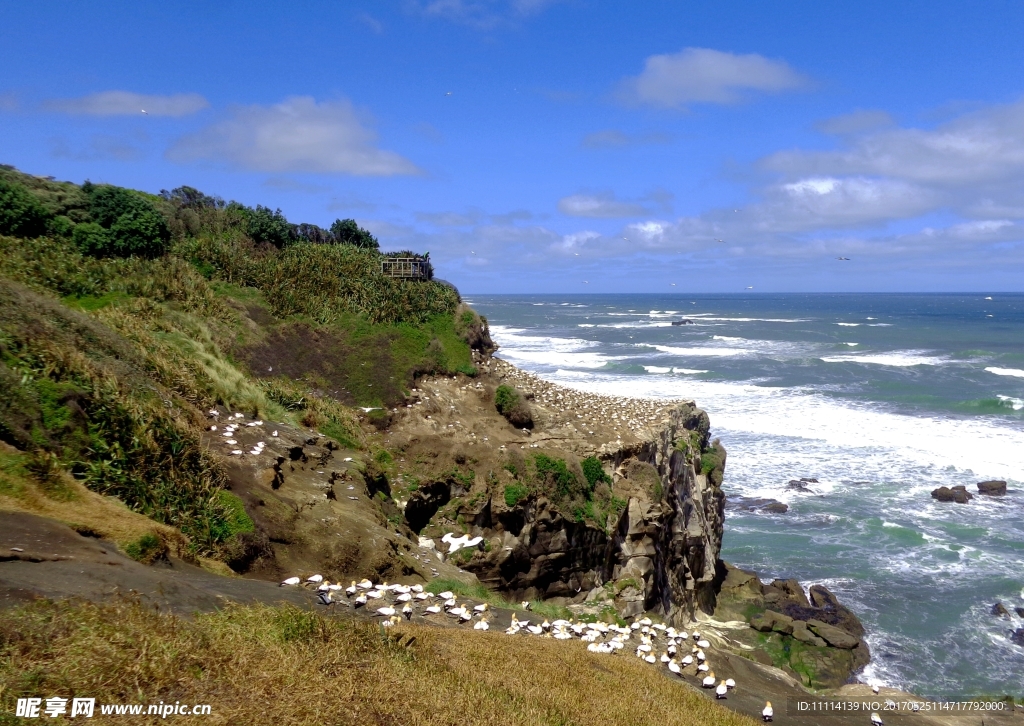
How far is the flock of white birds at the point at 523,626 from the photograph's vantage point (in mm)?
7832

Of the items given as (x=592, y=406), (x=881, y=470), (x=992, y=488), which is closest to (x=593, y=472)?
(x=592, y=406)

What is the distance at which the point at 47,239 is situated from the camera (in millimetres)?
18703

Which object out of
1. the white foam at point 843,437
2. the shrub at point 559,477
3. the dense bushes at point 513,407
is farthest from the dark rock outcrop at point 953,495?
the shrub at point 559,477

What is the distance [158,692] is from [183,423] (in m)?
6.01

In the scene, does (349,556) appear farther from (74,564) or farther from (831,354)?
(831,354)

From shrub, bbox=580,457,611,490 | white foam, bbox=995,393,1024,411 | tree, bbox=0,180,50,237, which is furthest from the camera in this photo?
white foam, bbox=995,393,1024,411

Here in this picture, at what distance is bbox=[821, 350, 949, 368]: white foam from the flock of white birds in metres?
56.5

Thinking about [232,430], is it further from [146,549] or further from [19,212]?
[19,212]

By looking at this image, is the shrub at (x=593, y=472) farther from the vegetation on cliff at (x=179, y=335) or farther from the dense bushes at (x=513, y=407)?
the vegetation on cliff at (x=179, y=335)

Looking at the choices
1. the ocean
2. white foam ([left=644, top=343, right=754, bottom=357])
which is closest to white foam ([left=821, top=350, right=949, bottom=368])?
the ocean

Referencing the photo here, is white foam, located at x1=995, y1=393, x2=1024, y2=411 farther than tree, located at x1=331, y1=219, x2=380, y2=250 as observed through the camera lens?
Yes

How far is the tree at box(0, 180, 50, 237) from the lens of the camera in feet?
60.2

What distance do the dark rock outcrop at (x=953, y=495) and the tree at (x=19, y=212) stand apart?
106ft

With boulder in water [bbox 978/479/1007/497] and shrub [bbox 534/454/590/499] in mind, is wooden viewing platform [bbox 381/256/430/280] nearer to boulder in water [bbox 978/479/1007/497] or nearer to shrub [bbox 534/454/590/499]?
shrub [bbox 534/454/590/499]
